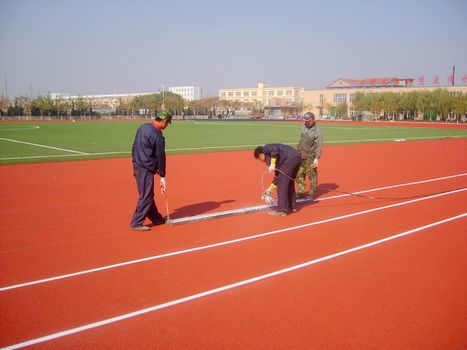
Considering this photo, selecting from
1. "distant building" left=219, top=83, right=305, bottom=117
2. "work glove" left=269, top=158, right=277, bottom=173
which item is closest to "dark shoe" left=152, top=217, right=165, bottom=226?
"work glove" left=269, top=158, right=277, bottom=173

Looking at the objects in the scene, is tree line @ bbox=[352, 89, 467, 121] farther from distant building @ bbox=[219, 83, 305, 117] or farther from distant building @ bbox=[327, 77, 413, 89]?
distant building @ bbox=[219, 83, 305, 117]

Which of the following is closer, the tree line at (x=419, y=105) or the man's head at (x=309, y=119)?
the man's head at (x=309, y=119)

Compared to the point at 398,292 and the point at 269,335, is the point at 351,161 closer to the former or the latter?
the point at 398,292

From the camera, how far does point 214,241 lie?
7258 millimetres

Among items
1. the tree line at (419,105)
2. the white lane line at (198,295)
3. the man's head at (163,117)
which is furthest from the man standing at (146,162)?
the tree line at (419,105)

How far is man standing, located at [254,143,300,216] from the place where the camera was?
9.02 meters

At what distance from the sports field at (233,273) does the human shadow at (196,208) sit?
90 millimetres

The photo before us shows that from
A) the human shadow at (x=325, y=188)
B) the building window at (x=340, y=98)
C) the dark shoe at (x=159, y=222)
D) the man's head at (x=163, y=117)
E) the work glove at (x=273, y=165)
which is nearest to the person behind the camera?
the man's head at (x=163, y=117)

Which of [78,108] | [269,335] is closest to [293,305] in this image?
[269,335]

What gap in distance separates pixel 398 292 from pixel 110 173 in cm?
1134

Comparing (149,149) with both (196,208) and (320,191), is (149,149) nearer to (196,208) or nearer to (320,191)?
(196,208)

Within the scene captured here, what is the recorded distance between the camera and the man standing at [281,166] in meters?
9.02

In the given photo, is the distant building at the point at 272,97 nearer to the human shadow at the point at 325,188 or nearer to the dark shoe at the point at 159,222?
the human shadow at the point at 325,188

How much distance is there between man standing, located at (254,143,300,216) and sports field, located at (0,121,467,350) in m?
0.45
